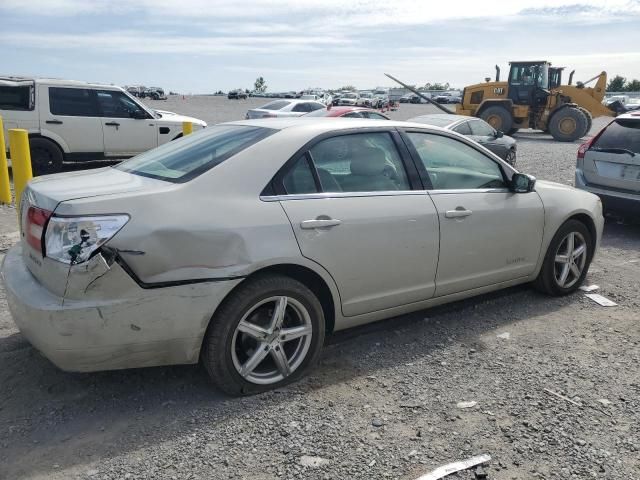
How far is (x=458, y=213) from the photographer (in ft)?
13.2

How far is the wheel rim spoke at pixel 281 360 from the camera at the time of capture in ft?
11.0

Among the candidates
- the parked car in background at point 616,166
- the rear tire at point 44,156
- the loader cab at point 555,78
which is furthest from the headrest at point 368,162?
the loader cab at point 555,78

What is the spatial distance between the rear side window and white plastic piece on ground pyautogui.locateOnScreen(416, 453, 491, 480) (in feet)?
33.7

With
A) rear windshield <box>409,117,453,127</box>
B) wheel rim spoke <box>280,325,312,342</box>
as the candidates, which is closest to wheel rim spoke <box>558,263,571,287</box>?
wheel rim spoke <box>280,325,312,342</box>

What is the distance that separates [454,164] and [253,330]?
205 centimetres

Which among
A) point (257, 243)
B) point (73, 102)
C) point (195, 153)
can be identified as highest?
point (73, 102)

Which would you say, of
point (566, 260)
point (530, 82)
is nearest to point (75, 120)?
point (566, 260)

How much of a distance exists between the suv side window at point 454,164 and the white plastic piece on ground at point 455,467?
1.87 metres

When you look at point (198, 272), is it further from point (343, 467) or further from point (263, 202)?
point (343, 467)

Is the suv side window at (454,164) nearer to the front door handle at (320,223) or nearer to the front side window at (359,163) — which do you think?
the front side window at (359,163)

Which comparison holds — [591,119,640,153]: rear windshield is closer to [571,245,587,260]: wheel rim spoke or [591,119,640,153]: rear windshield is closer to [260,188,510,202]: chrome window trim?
[571,245,587,260]: wheel rim spoke

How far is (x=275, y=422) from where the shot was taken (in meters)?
3.10

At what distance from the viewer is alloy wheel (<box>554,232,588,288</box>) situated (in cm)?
498

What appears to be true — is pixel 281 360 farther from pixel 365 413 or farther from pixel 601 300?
pixel 601 300
